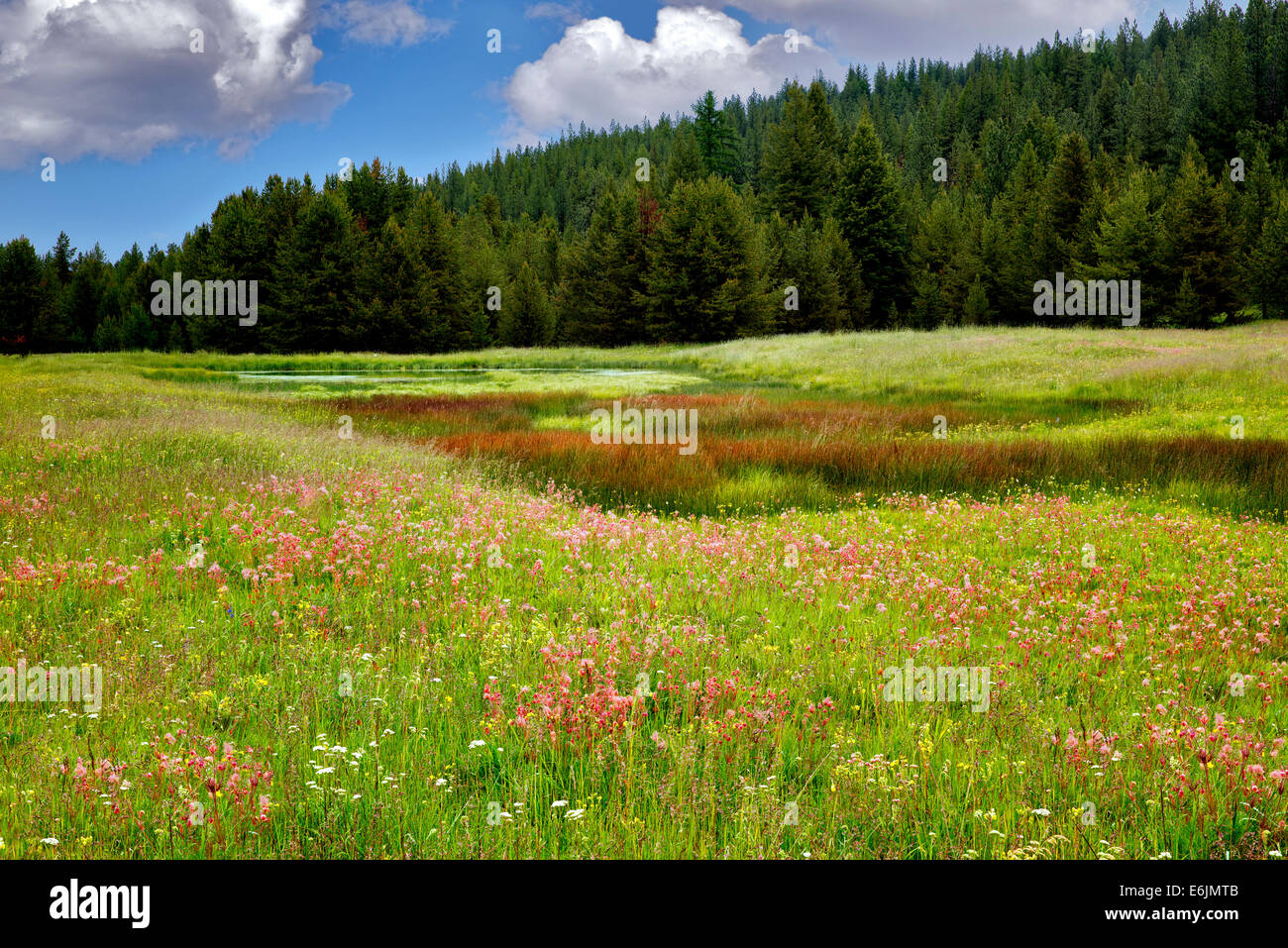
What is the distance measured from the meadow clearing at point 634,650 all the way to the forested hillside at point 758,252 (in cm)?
5835

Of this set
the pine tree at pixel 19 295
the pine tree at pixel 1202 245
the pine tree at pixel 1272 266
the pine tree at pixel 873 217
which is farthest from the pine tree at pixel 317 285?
the pine tree at pixel 1272 266

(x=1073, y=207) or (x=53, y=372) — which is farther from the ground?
(x=1073, y=207)

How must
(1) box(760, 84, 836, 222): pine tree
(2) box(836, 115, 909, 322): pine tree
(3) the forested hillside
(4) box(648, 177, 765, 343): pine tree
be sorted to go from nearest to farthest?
(3) the forested hillside → (4) box(648, 177, 765, 343): pine tree → (2) box(836, 115, 909, 322): pine tree → (1) box(760, 84, 836, 222): pine tree

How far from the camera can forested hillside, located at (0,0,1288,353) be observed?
6469cm

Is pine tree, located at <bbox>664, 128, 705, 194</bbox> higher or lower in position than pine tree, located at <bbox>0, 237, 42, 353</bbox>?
higher

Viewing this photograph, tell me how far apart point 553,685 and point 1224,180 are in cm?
8969

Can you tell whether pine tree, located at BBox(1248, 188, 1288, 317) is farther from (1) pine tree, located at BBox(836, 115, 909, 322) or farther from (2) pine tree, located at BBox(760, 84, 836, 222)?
(2) pine tree, located at BBox(760, 84, 836, 222)

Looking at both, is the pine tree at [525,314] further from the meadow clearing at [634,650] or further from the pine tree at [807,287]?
the meadow clearing at [634,650]

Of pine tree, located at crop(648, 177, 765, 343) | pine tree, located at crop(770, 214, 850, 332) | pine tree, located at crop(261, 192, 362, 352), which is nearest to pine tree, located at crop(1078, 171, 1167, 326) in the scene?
pine tree, located at crop(770, 214, 850, 332)

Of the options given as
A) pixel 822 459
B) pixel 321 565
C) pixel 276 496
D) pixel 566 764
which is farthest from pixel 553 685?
pixel 822 459

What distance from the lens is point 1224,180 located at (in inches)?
2810

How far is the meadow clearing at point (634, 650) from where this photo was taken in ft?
11.9

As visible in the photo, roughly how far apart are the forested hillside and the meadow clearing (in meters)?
58.3

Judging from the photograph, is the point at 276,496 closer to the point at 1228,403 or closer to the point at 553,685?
the point at 553,685
